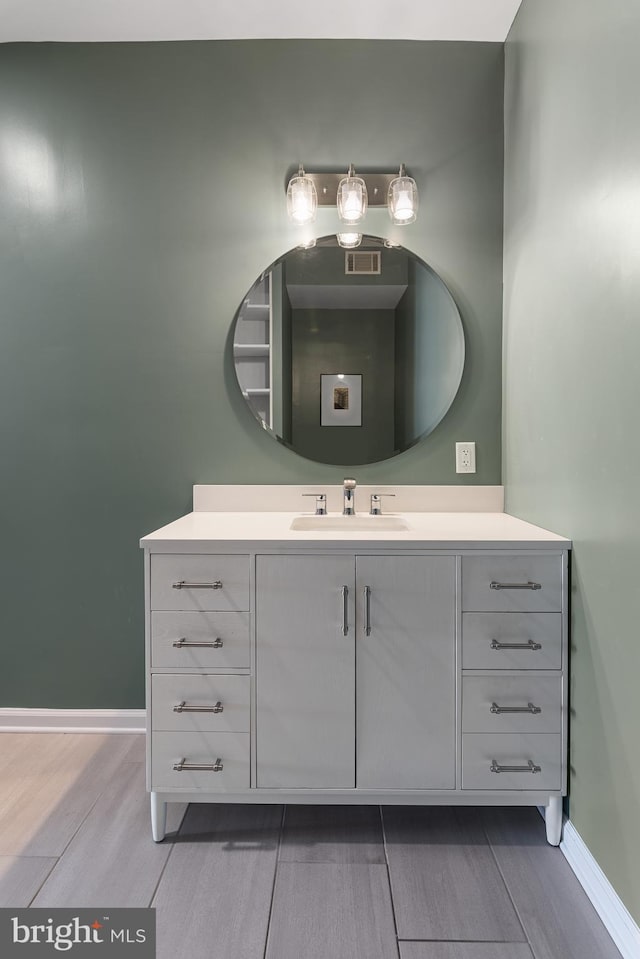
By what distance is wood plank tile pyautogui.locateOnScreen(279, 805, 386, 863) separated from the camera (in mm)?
1563

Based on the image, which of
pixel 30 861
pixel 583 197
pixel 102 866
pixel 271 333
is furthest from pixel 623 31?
pixel 30 861

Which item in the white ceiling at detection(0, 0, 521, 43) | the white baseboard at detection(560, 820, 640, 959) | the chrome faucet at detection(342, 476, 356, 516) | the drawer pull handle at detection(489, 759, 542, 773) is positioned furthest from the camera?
the chrome faucet at detection(342, 476, 356, 516)

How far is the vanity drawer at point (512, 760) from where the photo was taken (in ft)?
5.10

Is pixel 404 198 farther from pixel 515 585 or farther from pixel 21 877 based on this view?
pixel 21 877

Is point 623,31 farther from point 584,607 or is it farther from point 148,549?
point 148,549

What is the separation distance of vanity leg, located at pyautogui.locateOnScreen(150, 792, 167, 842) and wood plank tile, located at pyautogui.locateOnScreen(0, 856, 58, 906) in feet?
0.83

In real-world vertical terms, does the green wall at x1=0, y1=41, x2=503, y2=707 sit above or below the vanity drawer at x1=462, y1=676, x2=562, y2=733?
above

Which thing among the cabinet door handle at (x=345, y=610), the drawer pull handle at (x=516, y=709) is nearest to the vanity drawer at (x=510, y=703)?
the drawer pull handle at (x=516, y=709)

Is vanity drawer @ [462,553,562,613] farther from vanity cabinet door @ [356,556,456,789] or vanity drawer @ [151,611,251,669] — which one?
vanity drawer @ [151,611,251,669]

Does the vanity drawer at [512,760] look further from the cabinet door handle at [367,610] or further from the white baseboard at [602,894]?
the cabinet door handle at [367,610]

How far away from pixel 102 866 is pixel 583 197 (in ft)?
6.85

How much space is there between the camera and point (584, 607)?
1486 mm

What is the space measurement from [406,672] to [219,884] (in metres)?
0.69

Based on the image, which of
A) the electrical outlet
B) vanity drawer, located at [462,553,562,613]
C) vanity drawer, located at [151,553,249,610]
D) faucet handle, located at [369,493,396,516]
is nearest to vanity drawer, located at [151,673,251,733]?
vanity drawer, located at [151,553,249,610]
